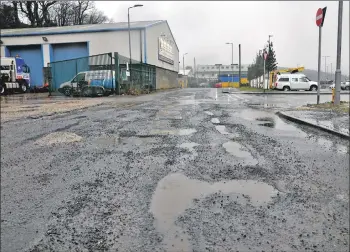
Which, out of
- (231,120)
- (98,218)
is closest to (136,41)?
(231,120)

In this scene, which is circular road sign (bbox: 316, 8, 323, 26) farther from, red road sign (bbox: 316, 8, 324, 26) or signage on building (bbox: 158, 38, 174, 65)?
signage on building (bbox: 158, 38, 174, 65)

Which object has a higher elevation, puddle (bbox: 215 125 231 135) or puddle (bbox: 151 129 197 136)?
Answer: puddle (bbox: 151 129 197 136)

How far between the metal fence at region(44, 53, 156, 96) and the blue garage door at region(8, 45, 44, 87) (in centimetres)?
739

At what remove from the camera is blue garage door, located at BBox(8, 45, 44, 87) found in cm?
2987

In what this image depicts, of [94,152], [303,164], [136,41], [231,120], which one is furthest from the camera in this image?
[136,41]

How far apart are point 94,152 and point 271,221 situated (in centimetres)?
299

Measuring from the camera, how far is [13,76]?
89.2 ft

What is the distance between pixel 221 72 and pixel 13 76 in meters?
63.4

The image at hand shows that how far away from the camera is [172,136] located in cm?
640

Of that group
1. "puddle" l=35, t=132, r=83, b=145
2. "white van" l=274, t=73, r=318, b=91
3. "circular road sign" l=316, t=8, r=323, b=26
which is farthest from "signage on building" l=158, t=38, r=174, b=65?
"puddle" l=35, t=132, r=83, b=145

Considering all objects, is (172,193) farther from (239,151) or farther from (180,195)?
(239,151)

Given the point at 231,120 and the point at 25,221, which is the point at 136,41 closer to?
the point at 231,120

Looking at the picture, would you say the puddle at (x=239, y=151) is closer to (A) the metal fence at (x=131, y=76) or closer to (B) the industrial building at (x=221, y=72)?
(A) the metal fence at (x=131, y=76)

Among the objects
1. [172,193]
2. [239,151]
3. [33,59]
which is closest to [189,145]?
[239,151]
